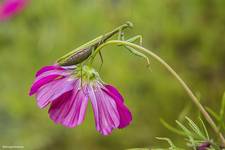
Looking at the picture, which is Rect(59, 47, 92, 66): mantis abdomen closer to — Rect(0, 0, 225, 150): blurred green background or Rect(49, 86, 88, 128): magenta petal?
Rect(49, 86, 88, 128): magenta petal

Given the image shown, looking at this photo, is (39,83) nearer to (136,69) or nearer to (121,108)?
(121,108)

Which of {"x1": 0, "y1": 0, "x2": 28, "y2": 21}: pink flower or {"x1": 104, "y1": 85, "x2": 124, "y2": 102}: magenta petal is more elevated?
{"x1": 0, "y1": 0, "x2": 28, "y2": 21}: pink flower

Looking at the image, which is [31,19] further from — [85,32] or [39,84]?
[39,84]

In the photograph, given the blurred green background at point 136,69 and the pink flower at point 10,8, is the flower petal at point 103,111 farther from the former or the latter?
the pink flower at point 10,8

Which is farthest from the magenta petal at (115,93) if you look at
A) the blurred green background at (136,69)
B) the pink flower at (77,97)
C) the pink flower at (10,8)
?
the pink flower at (10,8)

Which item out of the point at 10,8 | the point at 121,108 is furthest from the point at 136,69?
the point at 121,108

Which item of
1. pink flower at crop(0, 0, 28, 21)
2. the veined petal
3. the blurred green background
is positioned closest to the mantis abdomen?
the veined petal

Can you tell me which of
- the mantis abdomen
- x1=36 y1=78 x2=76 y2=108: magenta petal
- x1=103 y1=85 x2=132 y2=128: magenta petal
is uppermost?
the mantis abdomen

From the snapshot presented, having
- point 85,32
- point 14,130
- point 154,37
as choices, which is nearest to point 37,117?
point 14,130

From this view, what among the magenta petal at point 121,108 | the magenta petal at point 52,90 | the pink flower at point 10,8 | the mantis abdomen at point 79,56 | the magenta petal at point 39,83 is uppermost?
the pink flower at point 10,8
